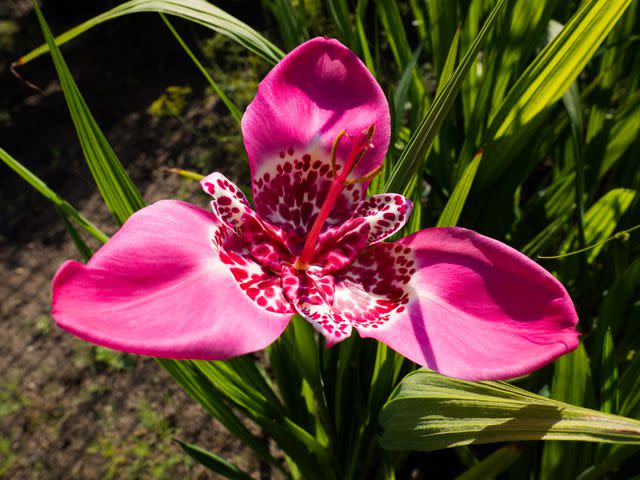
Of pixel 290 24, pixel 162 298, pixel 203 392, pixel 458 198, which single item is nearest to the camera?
pixel 162 298

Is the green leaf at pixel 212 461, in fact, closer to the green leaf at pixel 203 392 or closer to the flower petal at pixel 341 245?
the green leaf at pixel 203 392

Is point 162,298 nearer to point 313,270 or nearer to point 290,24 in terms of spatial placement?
point 313,270

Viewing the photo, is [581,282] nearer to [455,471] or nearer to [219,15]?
[455,471]

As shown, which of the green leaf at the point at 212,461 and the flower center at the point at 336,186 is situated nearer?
the flower center at the point at 336,186

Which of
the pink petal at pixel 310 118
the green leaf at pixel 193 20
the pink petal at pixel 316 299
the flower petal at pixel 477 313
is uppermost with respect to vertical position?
the green leaf at pixel 193 20

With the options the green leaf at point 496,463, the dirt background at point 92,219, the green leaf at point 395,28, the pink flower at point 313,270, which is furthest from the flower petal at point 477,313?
the dirt background at point 92,219

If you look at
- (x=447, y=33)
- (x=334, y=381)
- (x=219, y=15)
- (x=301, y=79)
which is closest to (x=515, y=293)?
(x=301, y=79)

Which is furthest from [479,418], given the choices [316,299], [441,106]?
[441,106]
